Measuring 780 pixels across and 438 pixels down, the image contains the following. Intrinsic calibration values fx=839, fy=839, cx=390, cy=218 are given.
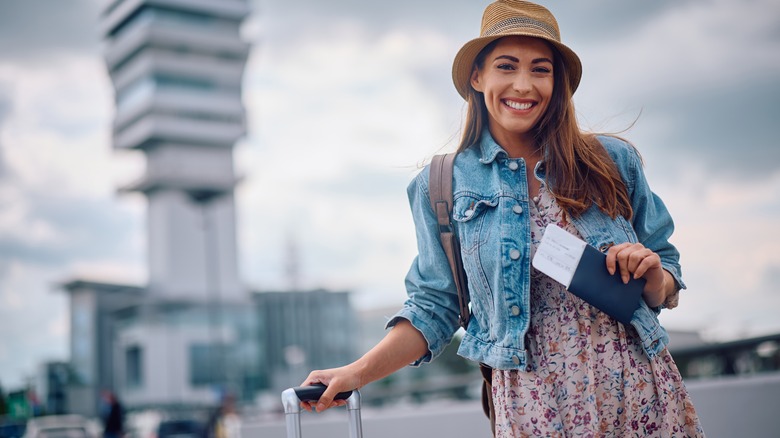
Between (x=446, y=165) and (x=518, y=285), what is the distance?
14.7 inches

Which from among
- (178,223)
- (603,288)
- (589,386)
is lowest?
(589,386)

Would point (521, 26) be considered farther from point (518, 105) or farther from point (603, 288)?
point (603, 288)

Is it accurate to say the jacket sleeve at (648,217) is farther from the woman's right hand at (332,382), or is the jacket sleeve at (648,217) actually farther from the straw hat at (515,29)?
the woman's right hand at (332,382)

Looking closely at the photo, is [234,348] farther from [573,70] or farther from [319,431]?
[573,70]

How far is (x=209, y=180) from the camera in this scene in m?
60.4

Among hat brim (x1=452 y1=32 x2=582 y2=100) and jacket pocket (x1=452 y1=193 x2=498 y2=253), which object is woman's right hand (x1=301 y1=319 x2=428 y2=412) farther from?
hat brim (x1=452 y1=32 x2=582 y2=100)

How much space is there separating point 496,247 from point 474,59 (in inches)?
19.2

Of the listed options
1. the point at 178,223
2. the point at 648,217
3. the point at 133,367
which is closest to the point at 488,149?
the point at 648,217

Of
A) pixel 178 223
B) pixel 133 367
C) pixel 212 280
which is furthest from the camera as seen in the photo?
pixel 212 280

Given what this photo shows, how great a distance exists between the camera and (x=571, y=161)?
186 centimetres

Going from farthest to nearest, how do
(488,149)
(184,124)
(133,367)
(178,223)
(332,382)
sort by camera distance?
1. (184,124)
2. (178,223)
3. (133,367)
4. (488,149)
5. (332,382)

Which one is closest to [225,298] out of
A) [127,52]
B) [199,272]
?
[199,272]

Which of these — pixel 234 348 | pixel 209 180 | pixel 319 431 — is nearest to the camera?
pixel 319 431

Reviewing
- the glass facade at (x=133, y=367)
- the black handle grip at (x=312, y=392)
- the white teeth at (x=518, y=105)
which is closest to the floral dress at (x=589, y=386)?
the black handle grip at (x=312, y=392)
